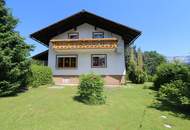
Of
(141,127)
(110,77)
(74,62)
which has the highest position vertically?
(74,62)

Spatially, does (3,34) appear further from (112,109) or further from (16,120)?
(112,109)

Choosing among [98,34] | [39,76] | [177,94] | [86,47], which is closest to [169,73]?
[177,94]

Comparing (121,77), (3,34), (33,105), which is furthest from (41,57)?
(33,105)

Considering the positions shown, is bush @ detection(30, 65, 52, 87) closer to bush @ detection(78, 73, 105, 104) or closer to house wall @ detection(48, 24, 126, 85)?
house wall @ detection(48, 24, 126, 85)

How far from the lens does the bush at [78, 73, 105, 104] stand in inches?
468

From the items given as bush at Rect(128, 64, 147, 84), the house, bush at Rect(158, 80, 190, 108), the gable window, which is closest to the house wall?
the house

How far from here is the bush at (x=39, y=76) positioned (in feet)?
61.2

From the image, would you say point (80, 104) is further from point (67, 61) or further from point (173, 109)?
point (67, 61)

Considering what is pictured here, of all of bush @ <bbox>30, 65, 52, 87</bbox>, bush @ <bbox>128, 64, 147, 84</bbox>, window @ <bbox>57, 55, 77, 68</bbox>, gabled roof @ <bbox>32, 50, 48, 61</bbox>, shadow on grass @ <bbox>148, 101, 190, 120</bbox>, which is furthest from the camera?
Answer: gabled roof @ <bbox>32, 50, 48, 61</bbox>

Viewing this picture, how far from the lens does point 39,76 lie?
19.6 m

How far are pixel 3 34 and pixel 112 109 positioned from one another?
8627mm

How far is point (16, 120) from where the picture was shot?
8.66 meters

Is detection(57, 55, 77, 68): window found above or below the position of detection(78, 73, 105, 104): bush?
above

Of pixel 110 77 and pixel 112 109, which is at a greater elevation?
pixel 110 77
